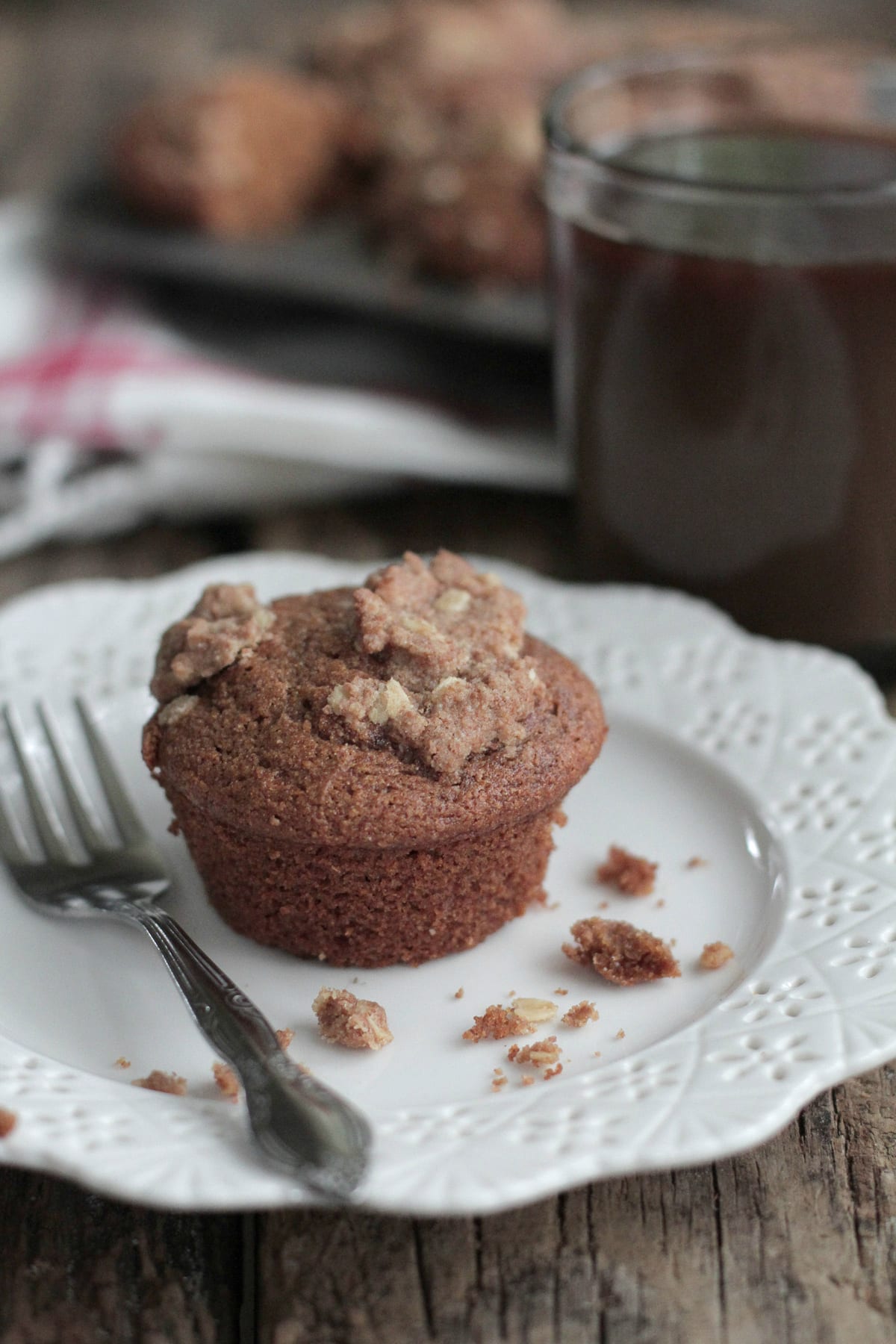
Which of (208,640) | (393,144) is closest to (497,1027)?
(208,640)

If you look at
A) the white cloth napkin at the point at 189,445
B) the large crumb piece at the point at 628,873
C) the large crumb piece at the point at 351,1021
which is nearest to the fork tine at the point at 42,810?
the large crumb piece at the point at 351,1021

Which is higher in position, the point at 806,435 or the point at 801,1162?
the point at 806,435

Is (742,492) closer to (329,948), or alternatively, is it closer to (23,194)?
(329,948)

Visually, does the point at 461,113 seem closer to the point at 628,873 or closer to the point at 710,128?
the point at 710,128

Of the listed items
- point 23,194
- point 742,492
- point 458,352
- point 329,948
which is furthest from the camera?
point 23,194

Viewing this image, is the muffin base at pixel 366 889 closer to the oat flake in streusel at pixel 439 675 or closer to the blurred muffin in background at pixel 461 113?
the oat flake in streusel at pixel 439 675

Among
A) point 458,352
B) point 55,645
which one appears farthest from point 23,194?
point 55,645

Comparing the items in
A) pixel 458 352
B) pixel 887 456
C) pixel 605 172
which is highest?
pixel 605 172

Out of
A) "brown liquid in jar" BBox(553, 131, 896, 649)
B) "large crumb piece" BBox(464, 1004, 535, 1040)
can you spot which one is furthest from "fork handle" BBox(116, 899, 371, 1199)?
"brown liquid in jar" BBox(553, 131, 896, 649)
